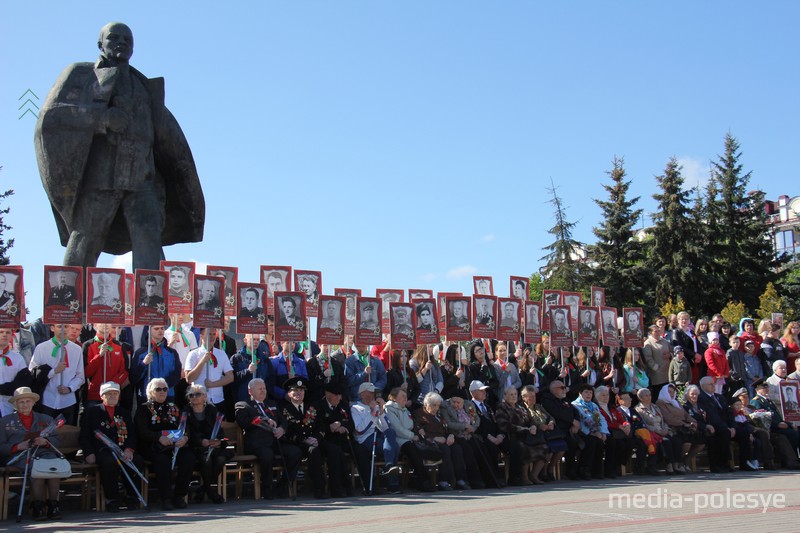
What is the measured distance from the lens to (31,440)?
9.80 m

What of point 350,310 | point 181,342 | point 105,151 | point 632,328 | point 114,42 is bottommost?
point 181,342

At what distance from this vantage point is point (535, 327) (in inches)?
597

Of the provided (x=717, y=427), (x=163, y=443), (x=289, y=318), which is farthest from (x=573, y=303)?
(x=163, y=443)

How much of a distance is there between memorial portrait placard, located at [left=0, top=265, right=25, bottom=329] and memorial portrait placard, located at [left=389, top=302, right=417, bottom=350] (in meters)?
4.97

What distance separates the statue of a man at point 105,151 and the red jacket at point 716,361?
952cm

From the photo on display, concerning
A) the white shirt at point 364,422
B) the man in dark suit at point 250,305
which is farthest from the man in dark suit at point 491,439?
the man in dark suit at point 250,305

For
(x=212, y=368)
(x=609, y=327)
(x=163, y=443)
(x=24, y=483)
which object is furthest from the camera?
(x=609, y=327)

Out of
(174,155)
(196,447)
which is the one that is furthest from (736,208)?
(196,447)

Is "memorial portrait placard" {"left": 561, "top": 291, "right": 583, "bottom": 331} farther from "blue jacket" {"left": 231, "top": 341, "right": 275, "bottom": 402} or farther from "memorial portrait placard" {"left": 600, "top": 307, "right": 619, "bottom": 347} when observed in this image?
"blue jacket" {"left": 231, "top": 341, "right": 275, "bottom": 402}

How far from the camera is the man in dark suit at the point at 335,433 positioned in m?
11.7

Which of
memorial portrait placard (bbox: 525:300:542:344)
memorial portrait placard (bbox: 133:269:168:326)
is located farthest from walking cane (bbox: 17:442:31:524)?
memorial portrait placard (bbox: 525:300:542:344)

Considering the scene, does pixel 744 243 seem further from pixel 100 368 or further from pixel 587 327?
pixel 100 368

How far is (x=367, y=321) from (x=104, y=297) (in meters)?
3.63

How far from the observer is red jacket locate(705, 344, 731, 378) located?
54.4 ft
